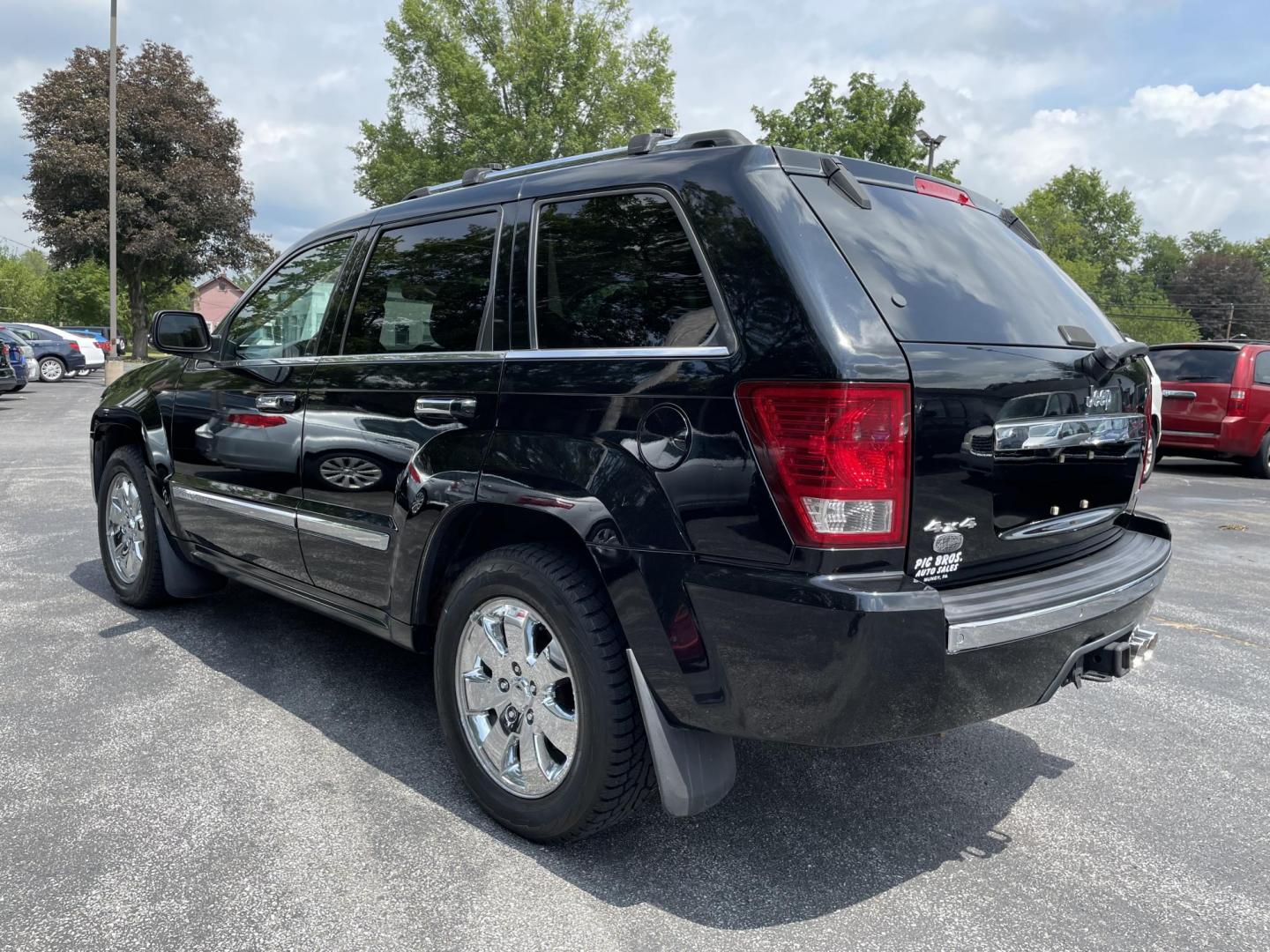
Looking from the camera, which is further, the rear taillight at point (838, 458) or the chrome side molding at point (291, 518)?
the chrome side molding at point (291, 518)

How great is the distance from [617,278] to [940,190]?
114cm

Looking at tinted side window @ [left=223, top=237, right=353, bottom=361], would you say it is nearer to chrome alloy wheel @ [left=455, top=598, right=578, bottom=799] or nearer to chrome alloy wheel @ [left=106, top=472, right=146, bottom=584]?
chrome alloy wheel @ [left=106, top=472, right=146, bottom=584]

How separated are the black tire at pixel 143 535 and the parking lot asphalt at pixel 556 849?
0.41 metres

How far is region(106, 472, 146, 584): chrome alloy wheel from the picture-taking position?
4809 millimetres

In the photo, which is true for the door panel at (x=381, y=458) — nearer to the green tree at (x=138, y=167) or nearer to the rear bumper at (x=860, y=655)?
the rear bumper at (x=860, y=655)

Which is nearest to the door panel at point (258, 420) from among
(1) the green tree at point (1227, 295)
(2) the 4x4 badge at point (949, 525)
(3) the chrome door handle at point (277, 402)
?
(3) the chrome door handle at point (277, 402)

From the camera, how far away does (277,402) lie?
3707 millimetres

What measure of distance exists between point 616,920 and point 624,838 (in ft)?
1.40

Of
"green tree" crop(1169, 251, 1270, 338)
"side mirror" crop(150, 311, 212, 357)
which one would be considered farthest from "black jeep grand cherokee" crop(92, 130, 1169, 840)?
"green tree" crop(1169, 251, 1270, 338)

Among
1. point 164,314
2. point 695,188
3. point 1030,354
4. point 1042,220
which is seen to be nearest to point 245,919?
point 695,188

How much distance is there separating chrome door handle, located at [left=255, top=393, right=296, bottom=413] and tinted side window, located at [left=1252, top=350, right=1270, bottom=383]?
41.2 feet

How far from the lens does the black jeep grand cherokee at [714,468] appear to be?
2.15m

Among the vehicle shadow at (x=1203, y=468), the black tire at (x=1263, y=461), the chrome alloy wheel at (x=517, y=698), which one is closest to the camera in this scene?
the chrome alloy wheel at (x=517, y=698)

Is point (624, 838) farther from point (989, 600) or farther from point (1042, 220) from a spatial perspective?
point (1042, 220)
